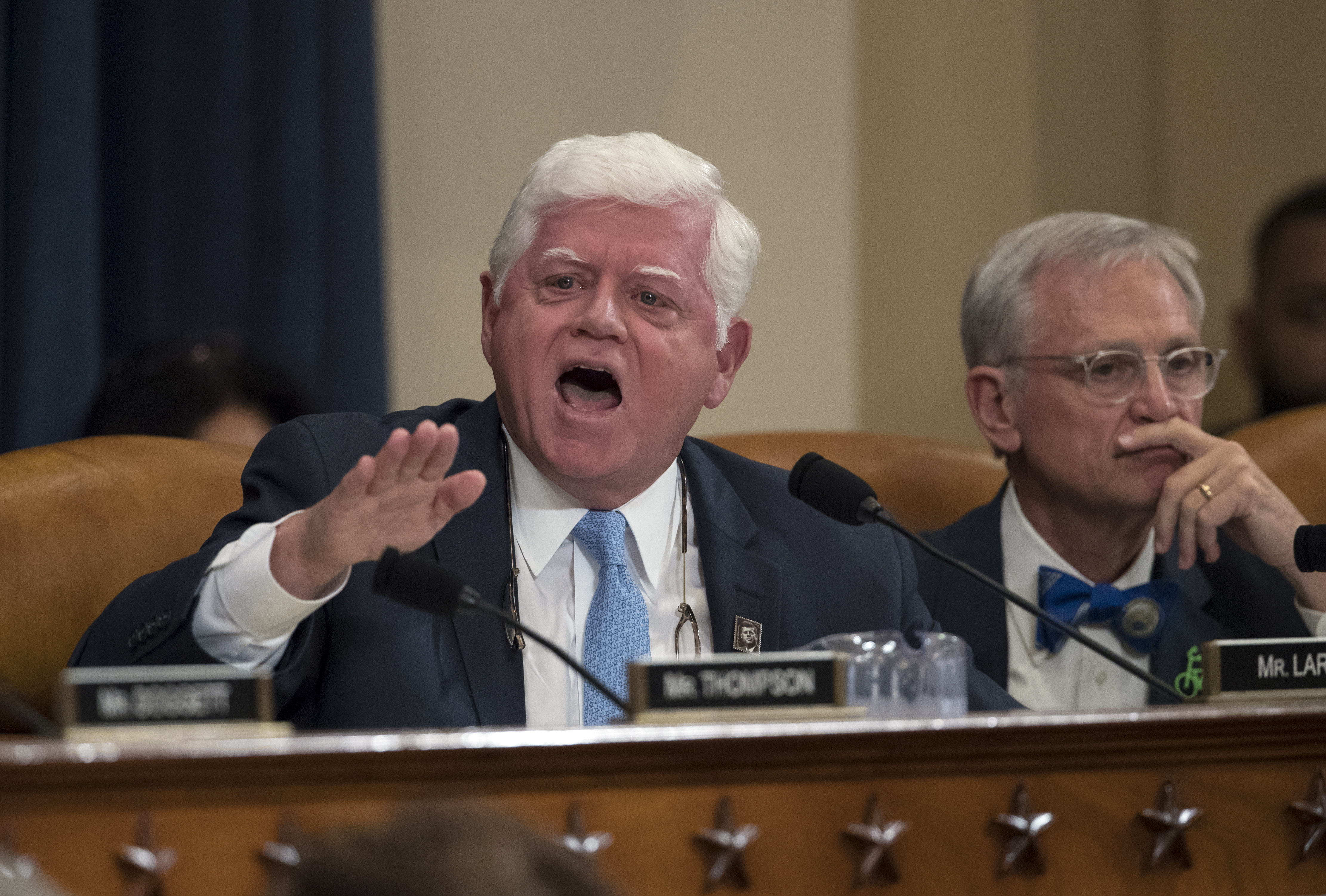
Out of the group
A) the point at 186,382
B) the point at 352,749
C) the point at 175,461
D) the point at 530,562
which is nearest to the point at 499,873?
→ the point at 352,749

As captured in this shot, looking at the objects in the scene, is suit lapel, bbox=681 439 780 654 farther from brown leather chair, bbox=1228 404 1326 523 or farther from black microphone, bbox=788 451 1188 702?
brown leather chair, bbox=1228 404 1326 523

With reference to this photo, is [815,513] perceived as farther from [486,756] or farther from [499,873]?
[499,873]

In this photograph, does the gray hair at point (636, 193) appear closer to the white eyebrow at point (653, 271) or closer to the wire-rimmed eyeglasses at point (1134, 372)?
the white eyebrow at point (653, 271)

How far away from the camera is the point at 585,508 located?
1819 mm

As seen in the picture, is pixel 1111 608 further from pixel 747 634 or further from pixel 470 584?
pixel 470 584

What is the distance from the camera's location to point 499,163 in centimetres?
343

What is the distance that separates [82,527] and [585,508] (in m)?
0.66

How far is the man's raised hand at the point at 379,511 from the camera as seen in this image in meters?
1.33

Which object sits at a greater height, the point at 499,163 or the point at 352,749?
the point at 499,163

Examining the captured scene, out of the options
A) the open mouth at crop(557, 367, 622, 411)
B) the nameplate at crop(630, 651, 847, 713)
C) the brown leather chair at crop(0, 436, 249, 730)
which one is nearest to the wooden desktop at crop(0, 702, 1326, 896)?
the nameplate at crop(630, 651, 847, 713)

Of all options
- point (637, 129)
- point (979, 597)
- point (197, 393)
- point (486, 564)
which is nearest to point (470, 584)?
point (486, 564)

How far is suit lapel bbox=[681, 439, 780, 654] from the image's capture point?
1742 mm

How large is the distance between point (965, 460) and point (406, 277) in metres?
1.51

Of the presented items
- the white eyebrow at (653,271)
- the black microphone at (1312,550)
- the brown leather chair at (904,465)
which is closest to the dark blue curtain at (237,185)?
the brown leather chair at (904,465)
